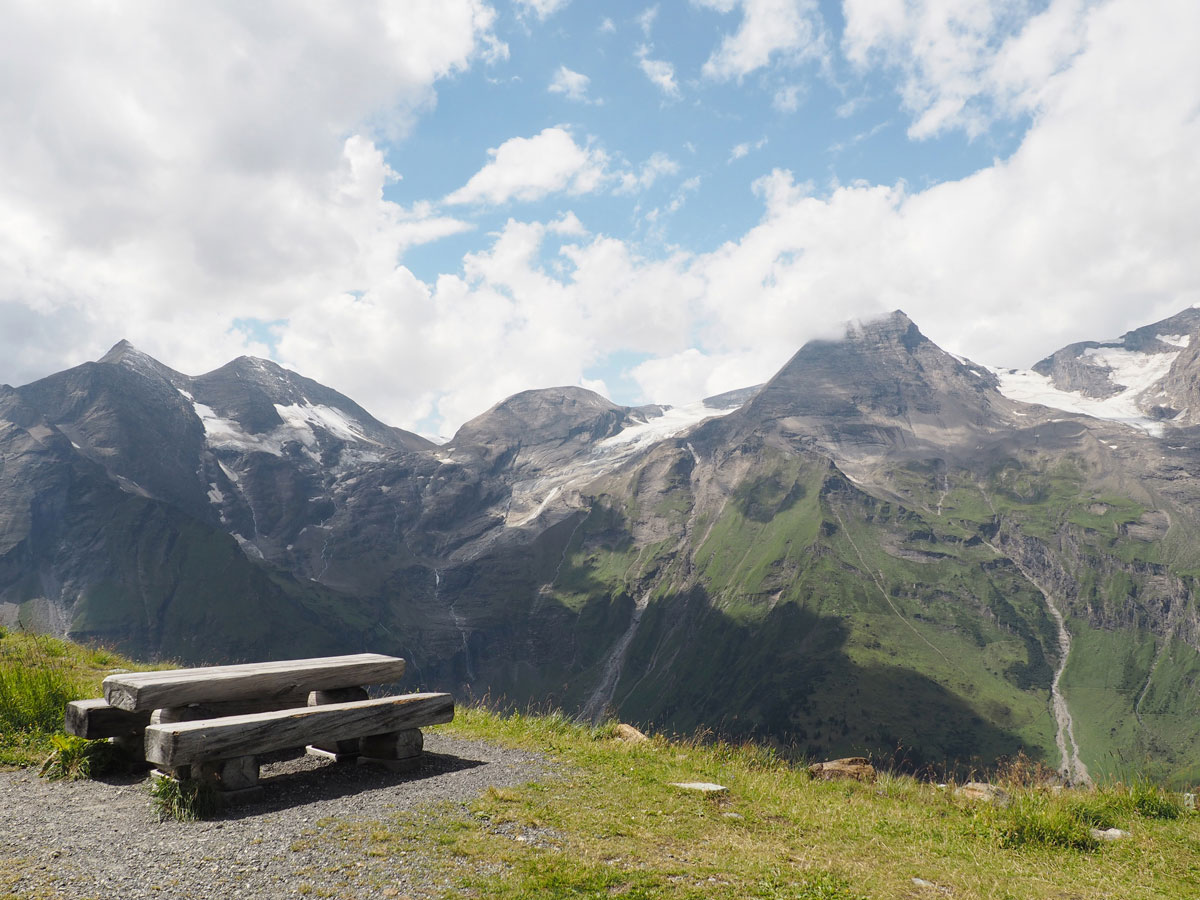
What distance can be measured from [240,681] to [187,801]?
123 inches

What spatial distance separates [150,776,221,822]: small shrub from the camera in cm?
1166

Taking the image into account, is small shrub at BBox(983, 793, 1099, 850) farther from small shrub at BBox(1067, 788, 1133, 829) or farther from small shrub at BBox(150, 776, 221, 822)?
small shrub at BBox(150, 776, 221, 822)

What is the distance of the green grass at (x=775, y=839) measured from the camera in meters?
9.88

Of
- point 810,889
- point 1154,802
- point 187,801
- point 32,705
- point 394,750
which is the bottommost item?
point 1154,802

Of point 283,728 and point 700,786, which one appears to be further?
point 700,786

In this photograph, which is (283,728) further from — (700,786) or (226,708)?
(700,786)

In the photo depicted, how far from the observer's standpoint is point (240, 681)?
14672mm

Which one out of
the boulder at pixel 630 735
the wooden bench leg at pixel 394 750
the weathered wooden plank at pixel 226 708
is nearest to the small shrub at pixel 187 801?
the weathered wooden plank at pixel 226 708

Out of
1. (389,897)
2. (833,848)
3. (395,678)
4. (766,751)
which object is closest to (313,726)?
(395,678)

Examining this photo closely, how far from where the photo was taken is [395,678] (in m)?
17.7

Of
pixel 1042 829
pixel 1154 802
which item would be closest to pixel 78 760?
pixel 1042 829

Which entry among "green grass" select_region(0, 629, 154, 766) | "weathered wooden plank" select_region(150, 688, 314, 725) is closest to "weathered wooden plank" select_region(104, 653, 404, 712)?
"weathered wooden plank" select_region(150, 688, 314, 725)

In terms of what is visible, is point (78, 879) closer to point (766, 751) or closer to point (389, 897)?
point (389, 897)

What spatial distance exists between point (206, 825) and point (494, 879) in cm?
515
